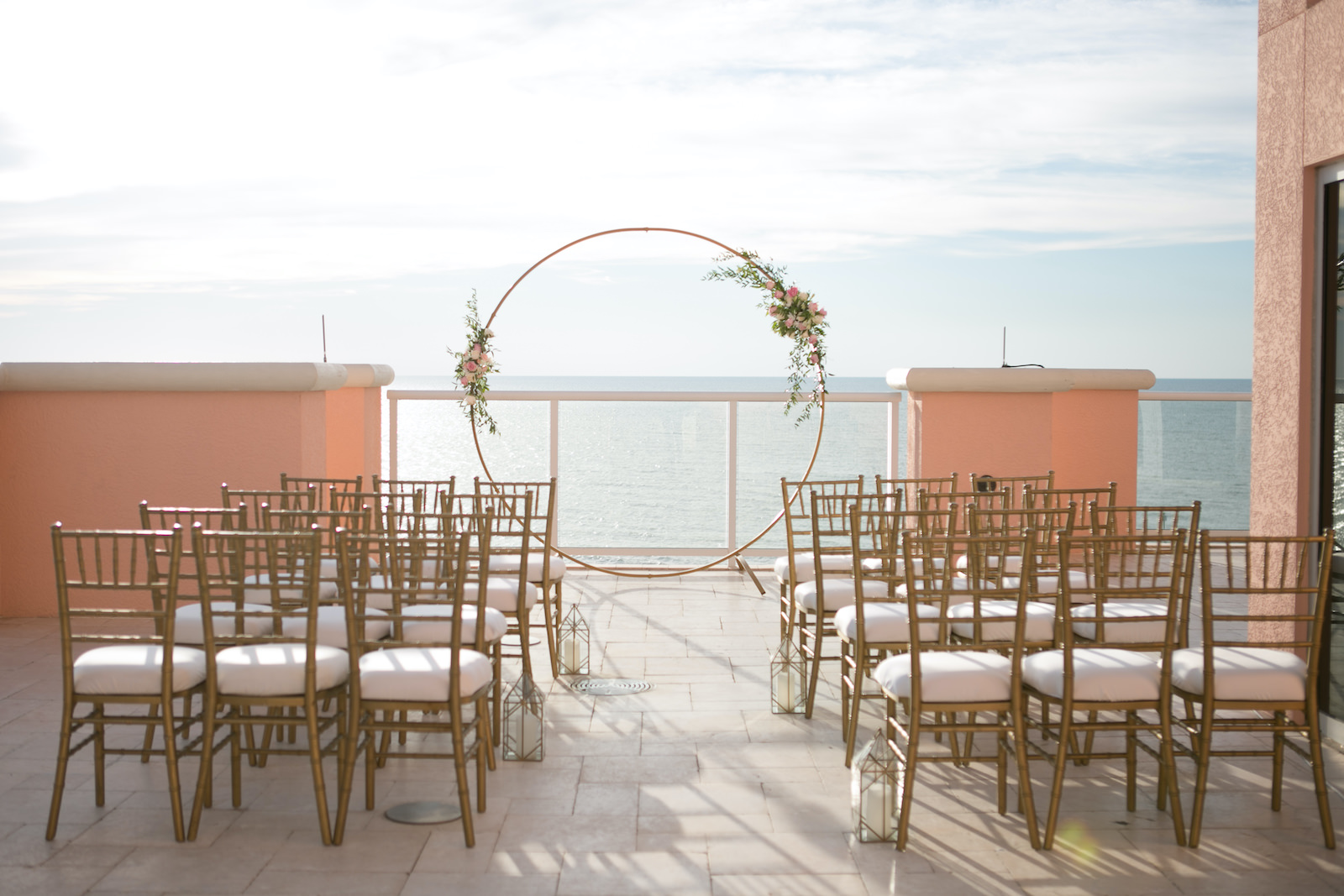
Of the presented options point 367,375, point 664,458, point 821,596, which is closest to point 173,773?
point 821,596

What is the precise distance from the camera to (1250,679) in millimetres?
3584

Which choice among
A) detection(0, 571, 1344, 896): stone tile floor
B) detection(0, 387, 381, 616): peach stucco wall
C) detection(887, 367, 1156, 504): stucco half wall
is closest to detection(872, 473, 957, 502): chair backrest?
detection(887, 367, 1156, 504): stucco half wall

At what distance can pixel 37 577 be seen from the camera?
691 cm

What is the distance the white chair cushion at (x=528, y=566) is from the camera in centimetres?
548

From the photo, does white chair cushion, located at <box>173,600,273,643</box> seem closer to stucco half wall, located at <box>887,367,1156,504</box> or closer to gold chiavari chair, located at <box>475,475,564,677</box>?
gold chiavari chair, located at <box>475,475,564,677</box>

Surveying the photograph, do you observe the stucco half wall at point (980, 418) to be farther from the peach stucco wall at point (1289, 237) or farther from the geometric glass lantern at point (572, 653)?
the geometric glass lantern at point (572, 653)

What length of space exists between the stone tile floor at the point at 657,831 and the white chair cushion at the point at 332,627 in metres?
0.49

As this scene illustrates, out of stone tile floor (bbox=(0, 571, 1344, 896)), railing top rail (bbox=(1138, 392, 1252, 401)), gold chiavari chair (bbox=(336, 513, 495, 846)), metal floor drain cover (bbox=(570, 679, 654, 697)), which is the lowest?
stone tile floor (bbox=(0, 571, 1344, 896))

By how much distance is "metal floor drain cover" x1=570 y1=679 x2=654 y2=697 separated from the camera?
5.34 m

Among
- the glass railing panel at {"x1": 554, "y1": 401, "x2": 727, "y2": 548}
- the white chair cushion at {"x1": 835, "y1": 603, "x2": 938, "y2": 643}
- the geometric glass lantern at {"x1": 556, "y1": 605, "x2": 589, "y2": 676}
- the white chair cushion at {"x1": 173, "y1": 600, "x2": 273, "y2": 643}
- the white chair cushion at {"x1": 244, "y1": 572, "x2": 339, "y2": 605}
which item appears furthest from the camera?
the glass railing panel at {"x1": 554, "y1": 401, "x2": 727, "y2": 548}

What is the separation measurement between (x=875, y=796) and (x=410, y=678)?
144cm

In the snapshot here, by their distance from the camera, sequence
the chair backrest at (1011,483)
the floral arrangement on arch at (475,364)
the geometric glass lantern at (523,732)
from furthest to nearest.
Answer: the floral arrangement on arch at (475,364) < the chair backrest at (1011,483) < the geometric glass lantern at (523,732)

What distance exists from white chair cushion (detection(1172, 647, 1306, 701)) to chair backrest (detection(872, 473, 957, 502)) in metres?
1.48

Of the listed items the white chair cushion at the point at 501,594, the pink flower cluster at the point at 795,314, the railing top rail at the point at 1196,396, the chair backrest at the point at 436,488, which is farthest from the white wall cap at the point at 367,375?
the railing top rail at the point at 1196,396
